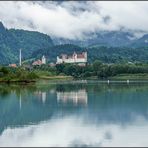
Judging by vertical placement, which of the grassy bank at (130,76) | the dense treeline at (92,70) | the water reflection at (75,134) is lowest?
the water reflection at (75,134)

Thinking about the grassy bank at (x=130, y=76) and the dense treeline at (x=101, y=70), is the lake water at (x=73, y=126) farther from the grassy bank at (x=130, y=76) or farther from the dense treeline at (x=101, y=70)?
the dense treeline at (x=101, y=70)

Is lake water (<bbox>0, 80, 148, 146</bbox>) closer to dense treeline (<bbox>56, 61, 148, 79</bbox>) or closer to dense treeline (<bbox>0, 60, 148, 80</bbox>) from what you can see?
dense treeline (<bbox>0, 60, 148, 80</bbox>)

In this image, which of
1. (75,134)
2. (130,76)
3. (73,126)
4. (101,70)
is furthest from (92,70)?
(75,134)

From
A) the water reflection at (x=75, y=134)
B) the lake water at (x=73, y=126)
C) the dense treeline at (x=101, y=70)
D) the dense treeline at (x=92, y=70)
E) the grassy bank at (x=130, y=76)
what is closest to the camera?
the water reflection at (x=75, y=134)

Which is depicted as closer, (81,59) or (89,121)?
(89,121)

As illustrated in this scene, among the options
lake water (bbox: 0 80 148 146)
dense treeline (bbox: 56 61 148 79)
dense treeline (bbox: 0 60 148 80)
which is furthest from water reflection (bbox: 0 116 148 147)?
dense treeline (bbox: 56 61 148 79)

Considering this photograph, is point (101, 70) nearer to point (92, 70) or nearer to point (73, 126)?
point (92, 70)

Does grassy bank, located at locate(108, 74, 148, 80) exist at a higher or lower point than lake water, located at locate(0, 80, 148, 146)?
higher

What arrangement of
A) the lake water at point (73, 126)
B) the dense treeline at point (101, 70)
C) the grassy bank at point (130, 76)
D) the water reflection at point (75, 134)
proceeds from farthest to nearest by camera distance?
the dense treeline at point (101, 70), the grassy bank at point (130, 76), the lake water at point (73, 126), the water reflection at point (75, 134)

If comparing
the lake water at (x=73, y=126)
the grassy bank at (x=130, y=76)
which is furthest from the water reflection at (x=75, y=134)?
the grassy bank at (x=130, y=76)

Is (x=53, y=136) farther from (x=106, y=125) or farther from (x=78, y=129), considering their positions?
(x=106, y=125)

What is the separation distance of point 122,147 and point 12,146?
480 centimetres

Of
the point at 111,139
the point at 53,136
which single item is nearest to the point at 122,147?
the point at 111,139

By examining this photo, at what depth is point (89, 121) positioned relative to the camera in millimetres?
25266
